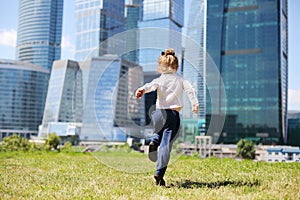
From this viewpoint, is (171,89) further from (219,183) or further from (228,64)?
(228,64)

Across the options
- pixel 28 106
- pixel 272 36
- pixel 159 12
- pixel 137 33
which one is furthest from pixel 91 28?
pixel 137 33

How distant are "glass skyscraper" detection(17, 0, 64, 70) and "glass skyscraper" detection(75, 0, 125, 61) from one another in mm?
19277

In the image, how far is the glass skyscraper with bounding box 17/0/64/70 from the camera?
14950 cm

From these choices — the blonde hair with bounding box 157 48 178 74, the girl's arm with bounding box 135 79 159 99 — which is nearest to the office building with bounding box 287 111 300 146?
the blonde hair with bounding box 157 48 178 74

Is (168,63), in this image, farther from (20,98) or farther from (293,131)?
(20,98)

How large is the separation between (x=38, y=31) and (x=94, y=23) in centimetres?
3189

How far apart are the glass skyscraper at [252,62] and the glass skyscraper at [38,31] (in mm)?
89717

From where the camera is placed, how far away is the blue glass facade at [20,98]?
107625mm

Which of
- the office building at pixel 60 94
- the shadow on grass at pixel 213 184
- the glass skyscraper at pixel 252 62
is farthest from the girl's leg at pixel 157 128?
the office building at pixel 60 94

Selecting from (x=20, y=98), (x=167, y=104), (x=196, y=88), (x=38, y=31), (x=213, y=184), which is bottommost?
(x=213, y=184)

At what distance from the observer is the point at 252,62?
2970 inches

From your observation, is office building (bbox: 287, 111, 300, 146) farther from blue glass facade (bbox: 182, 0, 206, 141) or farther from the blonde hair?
the blonde hair

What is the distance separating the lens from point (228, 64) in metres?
76.3

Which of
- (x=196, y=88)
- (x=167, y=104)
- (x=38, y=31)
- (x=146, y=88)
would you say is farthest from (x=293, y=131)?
(x=38, y=31)
